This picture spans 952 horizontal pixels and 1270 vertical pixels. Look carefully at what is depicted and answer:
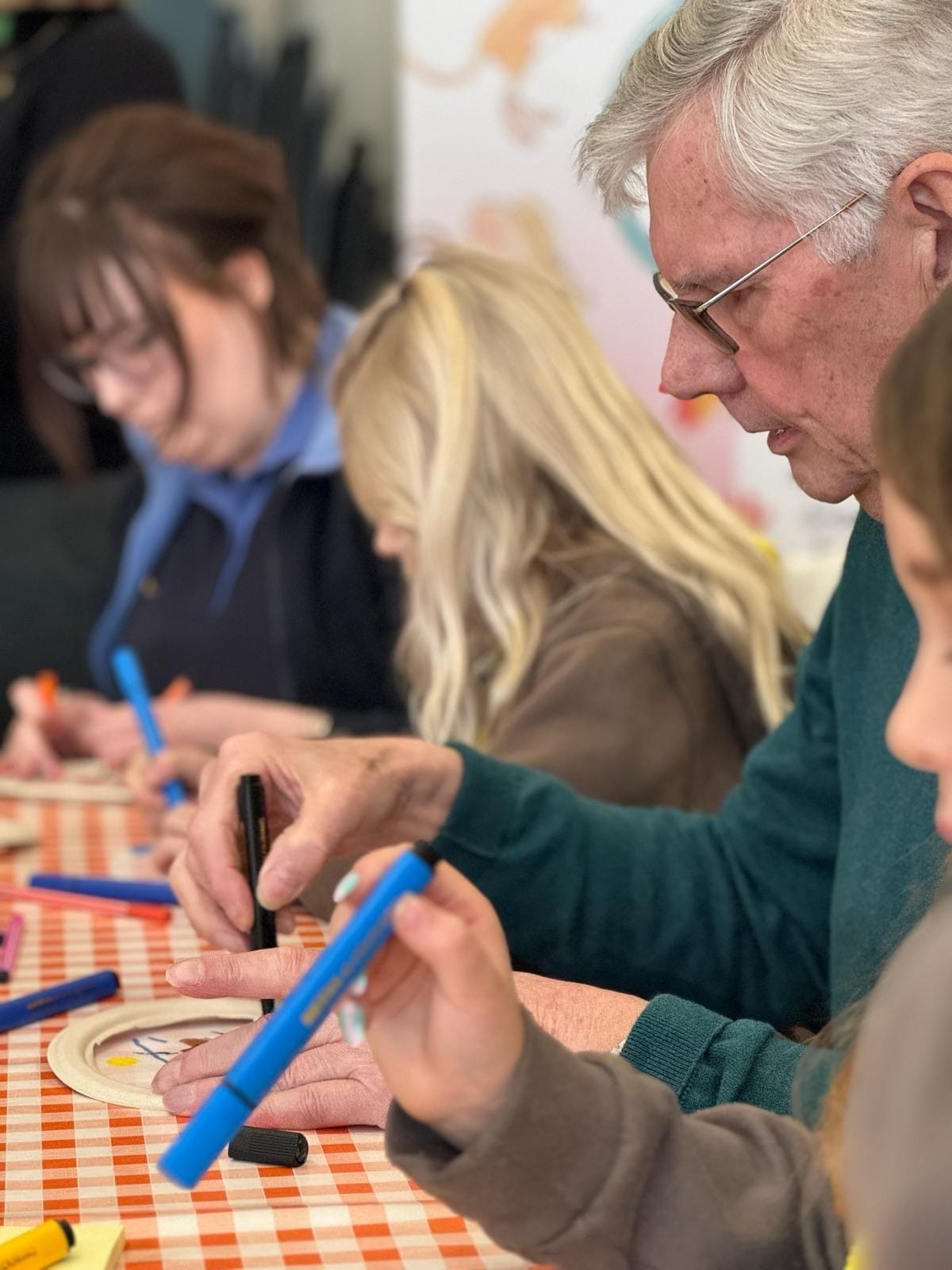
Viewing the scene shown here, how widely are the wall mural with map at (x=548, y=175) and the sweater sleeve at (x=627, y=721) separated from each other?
3.28 ft

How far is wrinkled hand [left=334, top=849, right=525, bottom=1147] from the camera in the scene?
2.09 feet

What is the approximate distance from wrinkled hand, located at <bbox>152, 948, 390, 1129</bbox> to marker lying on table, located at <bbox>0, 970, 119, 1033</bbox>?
146 millimetres

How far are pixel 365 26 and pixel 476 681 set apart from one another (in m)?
2.79

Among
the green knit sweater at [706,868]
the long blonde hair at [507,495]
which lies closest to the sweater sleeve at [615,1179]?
the green knit sweater at [706,868]

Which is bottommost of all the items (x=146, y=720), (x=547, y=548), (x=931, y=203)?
(x=146, y=720)

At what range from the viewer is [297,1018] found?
2.11 ft

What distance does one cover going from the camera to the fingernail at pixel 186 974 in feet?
3.01

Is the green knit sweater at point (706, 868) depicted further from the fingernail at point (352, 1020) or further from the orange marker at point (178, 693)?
the orange marker at point (178, 693)

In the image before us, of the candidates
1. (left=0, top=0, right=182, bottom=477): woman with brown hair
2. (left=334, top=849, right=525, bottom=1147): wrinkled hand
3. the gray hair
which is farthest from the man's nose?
(left=0, top=0, right=182, bottom=477): woman with brown hair

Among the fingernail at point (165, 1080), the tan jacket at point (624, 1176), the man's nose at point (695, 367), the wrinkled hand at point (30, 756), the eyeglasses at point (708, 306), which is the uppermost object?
the eyeglasses at point (708, 306)

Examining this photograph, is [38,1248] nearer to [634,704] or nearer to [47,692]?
[634,704]

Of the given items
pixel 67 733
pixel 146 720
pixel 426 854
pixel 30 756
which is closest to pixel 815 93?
pixel 426 854

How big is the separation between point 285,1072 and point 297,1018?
0.92ft

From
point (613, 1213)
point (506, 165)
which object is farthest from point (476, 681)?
point (506, 165)
